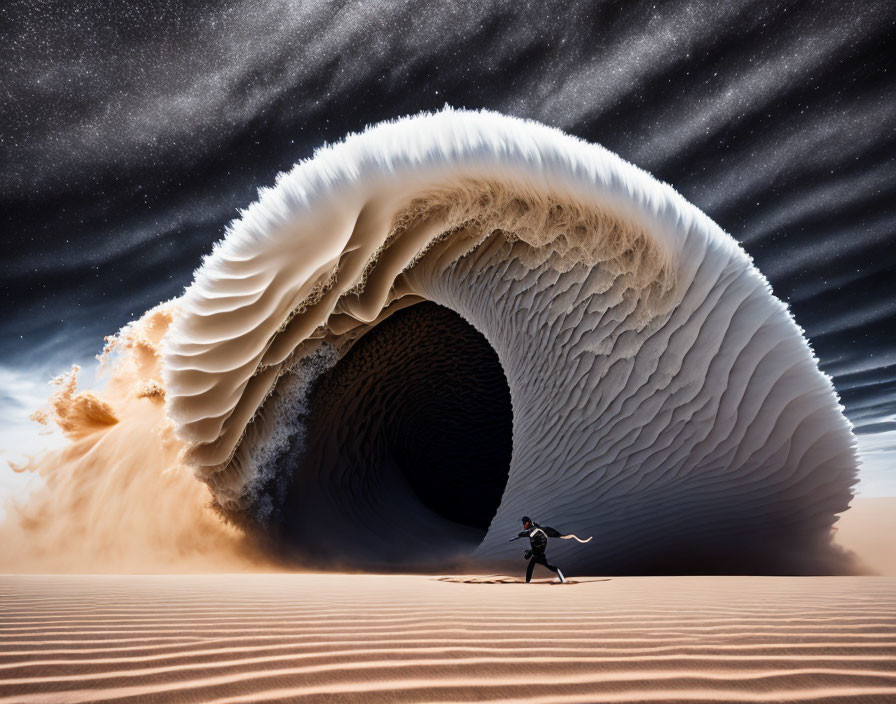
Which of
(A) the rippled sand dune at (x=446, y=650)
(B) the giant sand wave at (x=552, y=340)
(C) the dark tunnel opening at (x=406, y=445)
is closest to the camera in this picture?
(A) the rippled sand dune at (x=446, y=650)

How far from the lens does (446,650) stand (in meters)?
1.72

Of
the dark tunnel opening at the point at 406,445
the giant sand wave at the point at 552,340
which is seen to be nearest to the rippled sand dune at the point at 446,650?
the giant sand wave at the point at 552,340

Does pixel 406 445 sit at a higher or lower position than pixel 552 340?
lower

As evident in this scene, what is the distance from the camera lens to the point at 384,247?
5.78m

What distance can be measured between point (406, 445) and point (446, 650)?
26.2ft

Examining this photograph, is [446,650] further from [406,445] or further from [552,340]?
[406,445]

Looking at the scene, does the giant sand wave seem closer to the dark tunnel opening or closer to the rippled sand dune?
the dark tunnel opening

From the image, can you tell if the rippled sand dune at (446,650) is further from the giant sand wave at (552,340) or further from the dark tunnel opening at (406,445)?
the dark tunnel opening at (406,445)

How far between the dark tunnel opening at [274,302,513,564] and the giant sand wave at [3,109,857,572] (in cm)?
31

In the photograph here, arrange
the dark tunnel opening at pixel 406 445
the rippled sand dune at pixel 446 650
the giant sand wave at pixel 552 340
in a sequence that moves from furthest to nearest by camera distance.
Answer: the dark tunnel opening at pixel 406 445
the giant sand wave at pixel 552 340
the rippled sand dune at pixel 446 650

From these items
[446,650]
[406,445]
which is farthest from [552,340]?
[406,445]

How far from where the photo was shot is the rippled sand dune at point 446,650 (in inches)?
55.1

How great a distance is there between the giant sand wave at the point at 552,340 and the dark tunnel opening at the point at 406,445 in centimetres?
31

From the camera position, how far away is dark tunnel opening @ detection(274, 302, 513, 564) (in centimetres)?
769
